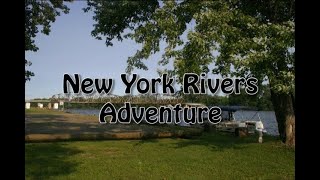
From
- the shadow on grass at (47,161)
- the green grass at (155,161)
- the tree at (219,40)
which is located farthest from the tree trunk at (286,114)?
the shadow on grass at (47,161)

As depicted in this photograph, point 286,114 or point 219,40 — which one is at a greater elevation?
point 219,40

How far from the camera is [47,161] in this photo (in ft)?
50.9

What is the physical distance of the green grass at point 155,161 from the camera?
13383mm

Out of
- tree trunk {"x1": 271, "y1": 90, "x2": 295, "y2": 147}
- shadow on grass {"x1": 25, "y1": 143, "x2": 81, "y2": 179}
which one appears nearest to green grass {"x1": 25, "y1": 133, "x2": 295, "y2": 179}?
shadow on grass {"x1": 25, "y1": 143, "x2": 81, "y2": 179}

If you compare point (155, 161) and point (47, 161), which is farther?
point (155, 161)

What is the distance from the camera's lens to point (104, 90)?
10.8 m

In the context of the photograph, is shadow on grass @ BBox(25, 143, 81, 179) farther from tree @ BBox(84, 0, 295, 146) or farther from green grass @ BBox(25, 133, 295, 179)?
tree @ BBox(84, 0, 295, 146)

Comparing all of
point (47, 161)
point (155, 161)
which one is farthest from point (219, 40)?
point (47, 161)

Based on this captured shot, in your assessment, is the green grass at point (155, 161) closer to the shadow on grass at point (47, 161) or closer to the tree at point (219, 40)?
the shadow on grass at point (47, 161)

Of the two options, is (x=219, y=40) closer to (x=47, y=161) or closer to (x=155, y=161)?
(x=155, y=161)

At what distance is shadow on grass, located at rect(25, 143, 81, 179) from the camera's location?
13.3 m

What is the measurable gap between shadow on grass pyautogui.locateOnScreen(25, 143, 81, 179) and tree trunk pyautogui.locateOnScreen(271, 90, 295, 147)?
35.9 ft

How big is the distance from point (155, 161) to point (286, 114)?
342 inches
